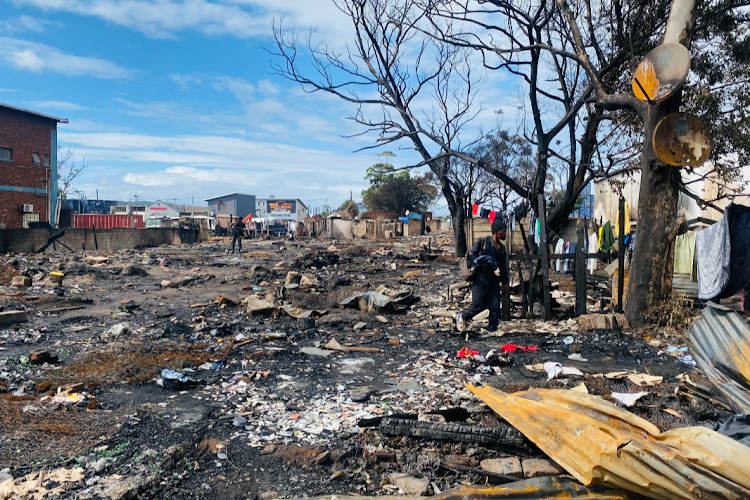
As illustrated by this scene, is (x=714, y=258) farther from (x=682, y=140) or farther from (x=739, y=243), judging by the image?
(x=682, y=140)

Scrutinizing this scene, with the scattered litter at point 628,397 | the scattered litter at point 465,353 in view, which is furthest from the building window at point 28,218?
the scattered litter at point 628,397

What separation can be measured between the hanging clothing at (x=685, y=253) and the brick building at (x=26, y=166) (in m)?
31.3

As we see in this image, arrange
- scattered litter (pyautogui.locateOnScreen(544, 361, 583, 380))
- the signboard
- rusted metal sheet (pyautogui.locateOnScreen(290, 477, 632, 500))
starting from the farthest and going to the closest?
the signboard
scattered litter (pyautogui.locateOnScreen(544, 361, 583, 380))
rusted metal sheet (pyautogui.locateOnScreen(290, 477, 632, 500))

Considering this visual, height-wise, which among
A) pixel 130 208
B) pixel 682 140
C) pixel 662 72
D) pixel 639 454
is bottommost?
pixel 639 454

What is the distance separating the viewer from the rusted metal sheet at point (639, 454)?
2318 millimetres

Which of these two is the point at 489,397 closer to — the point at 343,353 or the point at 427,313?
the point at 343,353

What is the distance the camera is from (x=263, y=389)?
4867 mm

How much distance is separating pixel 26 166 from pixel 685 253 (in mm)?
32853

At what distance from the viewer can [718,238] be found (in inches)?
230

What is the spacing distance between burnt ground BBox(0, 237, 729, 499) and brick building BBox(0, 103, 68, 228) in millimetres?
22917

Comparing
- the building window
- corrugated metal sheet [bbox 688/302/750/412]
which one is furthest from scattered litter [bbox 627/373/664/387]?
the building window

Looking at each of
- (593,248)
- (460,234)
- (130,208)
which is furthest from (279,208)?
(593,248)

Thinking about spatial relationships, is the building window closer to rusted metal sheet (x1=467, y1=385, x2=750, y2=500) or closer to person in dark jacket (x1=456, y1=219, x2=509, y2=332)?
person in dark jacket (x1=456, y1=219, x2=509, y2=332)

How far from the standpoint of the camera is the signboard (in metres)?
73.9
